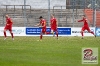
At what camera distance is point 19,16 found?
49906 millimetres

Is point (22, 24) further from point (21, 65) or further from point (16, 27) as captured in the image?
point (21, 65)

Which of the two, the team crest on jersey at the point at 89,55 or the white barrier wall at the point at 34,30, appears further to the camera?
the white barrier wall at the point at 34,30

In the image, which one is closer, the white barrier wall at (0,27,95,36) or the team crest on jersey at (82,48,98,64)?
the team crest on jersey at (82,48,98,64)

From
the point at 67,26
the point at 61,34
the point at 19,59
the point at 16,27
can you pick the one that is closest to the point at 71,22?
the point at 67,26

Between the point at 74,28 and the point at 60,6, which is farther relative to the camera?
the point at 60,6

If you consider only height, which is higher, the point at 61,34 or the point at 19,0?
the point at 19,0

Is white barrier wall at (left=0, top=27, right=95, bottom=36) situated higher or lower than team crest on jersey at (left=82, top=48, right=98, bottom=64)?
lower

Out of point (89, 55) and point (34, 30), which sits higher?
point (89, 55)

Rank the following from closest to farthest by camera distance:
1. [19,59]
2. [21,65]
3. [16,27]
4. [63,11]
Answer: [21,65]
[19,59]
[16,27]
[63,11]

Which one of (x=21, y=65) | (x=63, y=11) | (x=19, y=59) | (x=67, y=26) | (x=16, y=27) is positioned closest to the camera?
(x=21, y=65)

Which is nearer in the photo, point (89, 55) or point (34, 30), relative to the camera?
point (89, 55)

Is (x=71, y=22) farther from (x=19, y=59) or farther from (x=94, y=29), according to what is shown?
(x=19, y=59)

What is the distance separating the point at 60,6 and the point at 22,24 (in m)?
6.45

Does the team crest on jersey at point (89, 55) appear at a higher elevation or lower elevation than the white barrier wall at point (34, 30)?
higher
